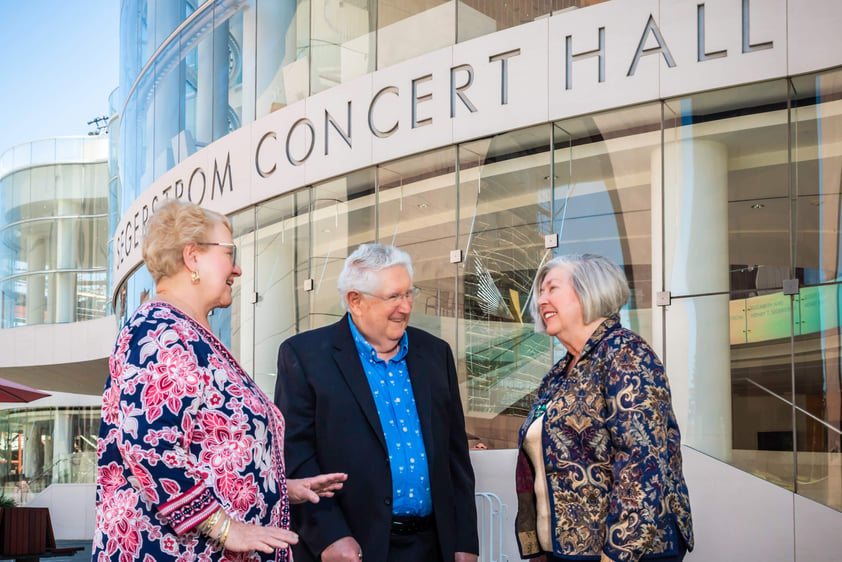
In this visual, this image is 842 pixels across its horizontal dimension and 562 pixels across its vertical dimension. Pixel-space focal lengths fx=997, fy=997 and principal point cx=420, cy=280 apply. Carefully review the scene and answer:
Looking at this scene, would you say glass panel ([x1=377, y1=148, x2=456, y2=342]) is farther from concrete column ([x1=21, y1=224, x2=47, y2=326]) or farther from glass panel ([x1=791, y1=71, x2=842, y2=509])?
concrete column ([x1=21, y1=224, x2=47, y2=326])

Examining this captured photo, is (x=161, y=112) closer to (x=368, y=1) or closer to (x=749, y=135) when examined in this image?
(x=368, y=1)

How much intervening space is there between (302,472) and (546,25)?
294 inches

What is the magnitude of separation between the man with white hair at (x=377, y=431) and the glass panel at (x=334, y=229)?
838 cm

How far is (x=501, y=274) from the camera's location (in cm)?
1079

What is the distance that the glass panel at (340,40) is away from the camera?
1245cm

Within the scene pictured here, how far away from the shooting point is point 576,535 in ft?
11.0

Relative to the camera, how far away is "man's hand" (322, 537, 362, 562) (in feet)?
11.8

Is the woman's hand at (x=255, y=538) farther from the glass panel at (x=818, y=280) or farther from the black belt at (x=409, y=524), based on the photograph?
the glass panel at (x=818, y=280)

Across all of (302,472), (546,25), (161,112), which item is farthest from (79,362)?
(302,472)

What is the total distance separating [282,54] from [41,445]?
2488 centimetres

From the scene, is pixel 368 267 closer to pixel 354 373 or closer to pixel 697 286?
pixel 354 373

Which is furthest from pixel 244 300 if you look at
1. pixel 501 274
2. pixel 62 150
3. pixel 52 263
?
pixel 62 150

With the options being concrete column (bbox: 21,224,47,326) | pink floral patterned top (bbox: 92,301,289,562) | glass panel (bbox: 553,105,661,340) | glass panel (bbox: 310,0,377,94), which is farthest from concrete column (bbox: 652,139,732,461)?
concrete column (bbox: 21,224,47,326)

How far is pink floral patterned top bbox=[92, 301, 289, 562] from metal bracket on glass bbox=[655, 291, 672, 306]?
6882mm
